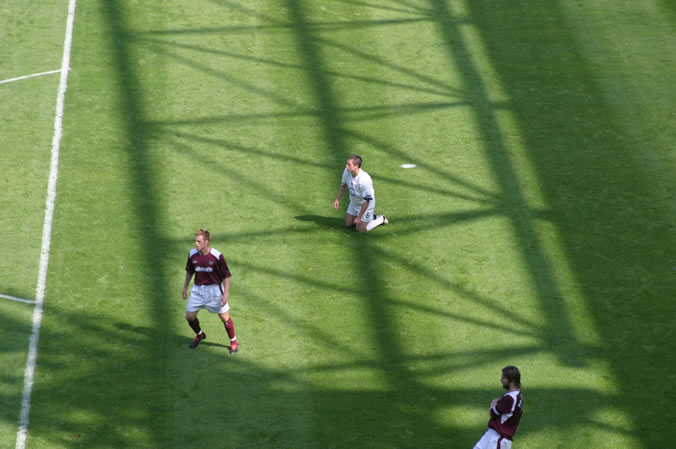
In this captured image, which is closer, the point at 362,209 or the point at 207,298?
the point at 207,298

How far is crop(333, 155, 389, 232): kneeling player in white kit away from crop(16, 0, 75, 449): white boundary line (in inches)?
186

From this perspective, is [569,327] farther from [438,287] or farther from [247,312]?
[247,312]

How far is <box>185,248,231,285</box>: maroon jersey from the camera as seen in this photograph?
1298 cm

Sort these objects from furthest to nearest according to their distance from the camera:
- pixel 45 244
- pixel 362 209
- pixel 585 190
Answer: pixel 585 190 → pixel 45 244 → pixel 362 209

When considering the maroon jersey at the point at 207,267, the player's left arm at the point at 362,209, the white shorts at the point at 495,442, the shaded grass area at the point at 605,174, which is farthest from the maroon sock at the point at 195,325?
the shaded grass area at the point at 605,174

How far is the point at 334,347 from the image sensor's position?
14.1 meters

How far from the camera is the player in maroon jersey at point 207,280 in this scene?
12961 mm

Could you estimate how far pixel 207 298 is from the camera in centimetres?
1323

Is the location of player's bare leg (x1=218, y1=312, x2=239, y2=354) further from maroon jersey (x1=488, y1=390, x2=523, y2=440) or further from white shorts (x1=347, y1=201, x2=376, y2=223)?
maroon jersey (x1=488, y1=390, x2=523, y2=440)

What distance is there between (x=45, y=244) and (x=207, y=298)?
4.40m

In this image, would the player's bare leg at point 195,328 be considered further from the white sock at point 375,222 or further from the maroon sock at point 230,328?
the white sock at point 375,222

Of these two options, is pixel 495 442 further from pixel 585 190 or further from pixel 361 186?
pixel 585 190

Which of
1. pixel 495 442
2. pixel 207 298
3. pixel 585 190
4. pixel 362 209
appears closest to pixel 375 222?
pixel 362 209

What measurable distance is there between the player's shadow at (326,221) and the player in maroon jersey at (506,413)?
246 inches
